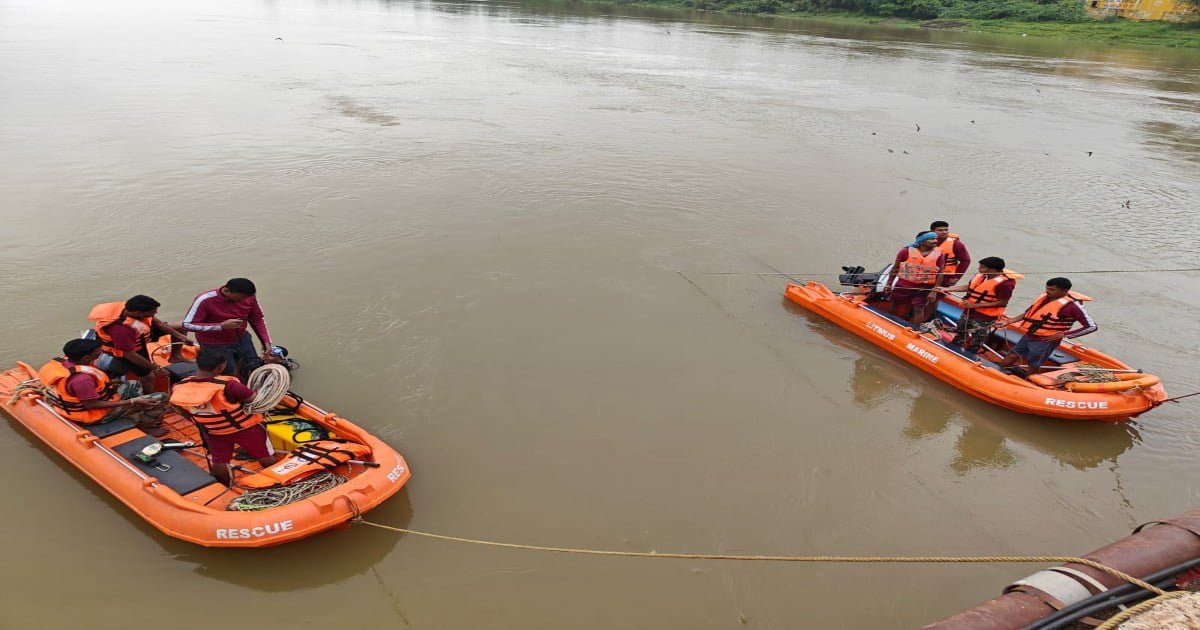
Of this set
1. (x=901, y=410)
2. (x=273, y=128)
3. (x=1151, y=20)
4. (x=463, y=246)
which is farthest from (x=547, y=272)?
(x=1151, y=20)

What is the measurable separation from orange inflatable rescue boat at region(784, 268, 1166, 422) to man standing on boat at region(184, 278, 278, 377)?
684 cm

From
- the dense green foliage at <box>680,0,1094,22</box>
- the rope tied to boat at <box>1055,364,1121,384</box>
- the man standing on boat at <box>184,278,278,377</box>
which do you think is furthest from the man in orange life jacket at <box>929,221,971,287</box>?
the dense green foliage at <box>680,0,1094,22</box>

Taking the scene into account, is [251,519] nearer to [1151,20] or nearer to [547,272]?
[547,272]

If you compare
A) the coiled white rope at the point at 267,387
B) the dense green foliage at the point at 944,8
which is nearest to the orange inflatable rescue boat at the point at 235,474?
the coiled white rope at the point at 267,387

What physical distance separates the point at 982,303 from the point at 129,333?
8.73m

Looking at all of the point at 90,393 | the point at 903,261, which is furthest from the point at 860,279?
the point at 90,393

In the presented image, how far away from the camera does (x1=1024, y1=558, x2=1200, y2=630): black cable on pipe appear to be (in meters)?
3.53

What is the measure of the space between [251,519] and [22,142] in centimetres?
1525

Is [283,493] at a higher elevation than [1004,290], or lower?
lower

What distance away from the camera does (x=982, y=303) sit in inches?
311

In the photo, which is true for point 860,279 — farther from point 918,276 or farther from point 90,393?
point 90,393

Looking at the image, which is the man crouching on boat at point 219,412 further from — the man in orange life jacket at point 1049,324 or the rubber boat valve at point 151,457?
the man in orange life jacket at point 1049,324

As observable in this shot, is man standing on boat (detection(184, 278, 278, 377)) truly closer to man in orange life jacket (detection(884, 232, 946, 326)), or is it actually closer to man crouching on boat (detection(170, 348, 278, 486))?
man crouching on boat (detection(170, 348, 278, 486))

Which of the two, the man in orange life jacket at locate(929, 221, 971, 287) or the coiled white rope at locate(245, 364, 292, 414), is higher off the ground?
the man in orange life jacket at locate(929, 221, 971, 287)
